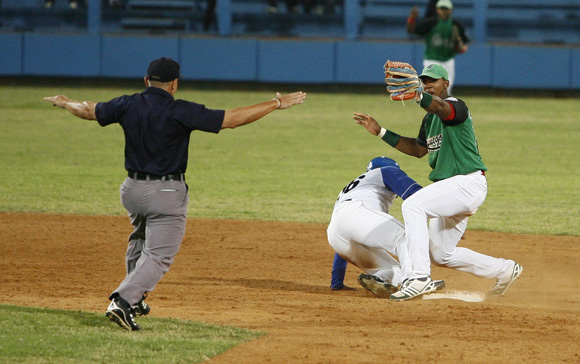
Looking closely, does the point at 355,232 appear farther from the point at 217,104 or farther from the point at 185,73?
the point at 185,73

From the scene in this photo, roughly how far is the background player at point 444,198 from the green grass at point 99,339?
4.81 ft

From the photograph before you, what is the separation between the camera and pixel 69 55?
76.6ft

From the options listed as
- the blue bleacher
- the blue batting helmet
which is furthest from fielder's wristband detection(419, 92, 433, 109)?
the blue bleacher

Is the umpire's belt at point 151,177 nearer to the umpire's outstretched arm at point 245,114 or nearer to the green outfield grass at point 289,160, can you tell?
the umpire's outstretched arm at point 245,114

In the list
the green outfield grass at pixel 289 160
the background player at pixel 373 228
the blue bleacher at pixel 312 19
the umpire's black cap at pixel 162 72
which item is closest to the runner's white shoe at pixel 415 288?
the background player at pixel 373 228

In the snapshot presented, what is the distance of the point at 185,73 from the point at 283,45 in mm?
2908

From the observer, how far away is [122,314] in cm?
477

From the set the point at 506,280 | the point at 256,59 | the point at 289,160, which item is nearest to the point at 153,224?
the point at 506,280

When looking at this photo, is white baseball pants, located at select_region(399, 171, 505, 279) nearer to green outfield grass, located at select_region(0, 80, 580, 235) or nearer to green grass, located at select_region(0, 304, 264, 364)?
green grass, located at select_region(0, 304, 264, 364)

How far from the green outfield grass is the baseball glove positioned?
3958 mm

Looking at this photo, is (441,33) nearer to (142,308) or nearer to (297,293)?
(297,293)

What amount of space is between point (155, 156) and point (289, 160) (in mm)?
8799

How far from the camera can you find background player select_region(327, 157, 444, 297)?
609cm

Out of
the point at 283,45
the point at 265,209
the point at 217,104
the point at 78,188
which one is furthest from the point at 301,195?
the point at 283,45
